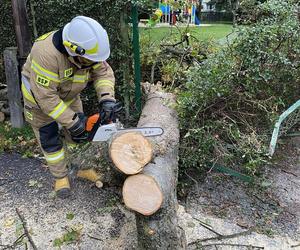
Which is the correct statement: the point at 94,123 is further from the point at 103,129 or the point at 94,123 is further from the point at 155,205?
the point at 155,205

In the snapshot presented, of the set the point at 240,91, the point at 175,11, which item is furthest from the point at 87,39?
the point at 175,11

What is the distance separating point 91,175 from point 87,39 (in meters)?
1.38

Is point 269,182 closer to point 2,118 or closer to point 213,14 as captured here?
point 2,118

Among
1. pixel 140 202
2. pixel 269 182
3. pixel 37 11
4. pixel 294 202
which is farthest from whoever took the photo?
pixel 37 11

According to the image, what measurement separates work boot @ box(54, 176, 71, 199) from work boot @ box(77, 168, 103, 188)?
188 millimetres

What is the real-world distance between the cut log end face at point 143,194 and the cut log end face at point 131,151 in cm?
8

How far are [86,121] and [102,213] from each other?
2.76ft

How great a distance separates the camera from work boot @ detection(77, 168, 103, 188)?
3275 mm

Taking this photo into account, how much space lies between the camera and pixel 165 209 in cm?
236

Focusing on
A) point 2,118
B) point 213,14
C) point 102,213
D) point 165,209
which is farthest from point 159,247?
point 213,14

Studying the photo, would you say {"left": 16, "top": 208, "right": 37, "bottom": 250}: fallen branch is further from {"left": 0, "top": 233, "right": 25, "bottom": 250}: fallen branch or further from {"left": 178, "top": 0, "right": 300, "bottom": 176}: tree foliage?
{"left": 178, "top": 0, "right": 300, "bottom": 176}: tree foliage

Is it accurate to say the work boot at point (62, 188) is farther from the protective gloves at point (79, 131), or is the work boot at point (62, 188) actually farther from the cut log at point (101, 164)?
the protective gloves at point (79, 131)

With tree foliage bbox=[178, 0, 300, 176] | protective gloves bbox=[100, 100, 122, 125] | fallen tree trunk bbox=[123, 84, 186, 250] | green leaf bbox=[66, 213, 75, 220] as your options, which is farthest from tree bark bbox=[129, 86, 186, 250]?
green leaf bbox=[66, 213, 75, 220]

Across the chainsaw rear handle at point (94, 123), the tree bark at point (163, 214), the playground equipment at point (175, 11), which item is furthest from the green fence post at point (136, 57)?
the chainsaw rear handle at point (94, 123)
